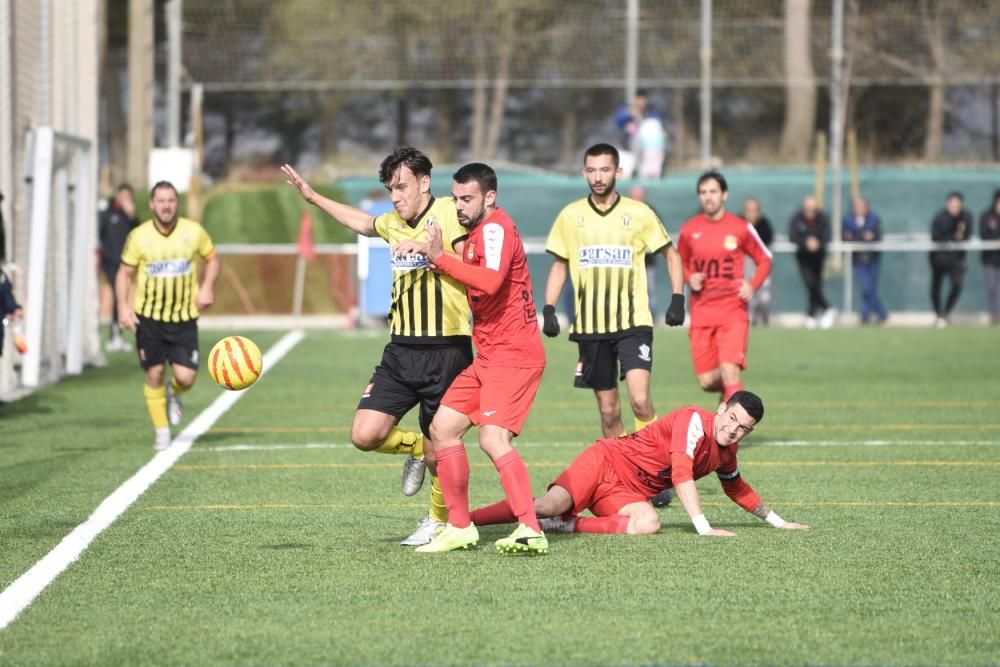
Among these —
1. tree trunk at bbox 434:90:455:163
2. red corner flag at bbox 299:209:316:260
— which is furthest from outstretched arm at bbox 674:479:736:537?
tree trunk at bbox 434:90:455:163

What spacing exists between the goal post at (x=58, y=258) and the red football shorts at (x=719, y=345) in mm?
7547

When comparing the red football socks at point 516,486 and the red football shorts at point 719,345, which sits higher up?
the red football shorts at point 719,345

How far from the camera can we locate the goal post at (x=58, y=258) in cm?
1789

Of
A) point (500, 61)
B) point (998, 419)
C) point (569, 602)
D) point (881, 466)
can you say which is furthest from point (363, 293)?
point (569, 602)

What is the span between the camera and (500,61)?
3362cm

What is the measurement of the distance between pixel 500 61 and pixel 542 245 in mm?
4897

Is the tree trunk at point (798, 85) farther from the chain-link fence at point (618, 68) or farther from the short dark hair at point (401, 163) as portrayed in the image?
the short dark hair at point (401, 163)

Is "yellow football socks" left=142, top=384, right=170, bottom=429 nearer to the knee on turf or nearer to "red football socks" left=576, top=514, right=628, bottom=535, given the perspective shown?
"red football socks" left=576, top=514, right=628, bottom=535

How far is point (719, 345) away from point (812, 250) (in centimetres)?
1532

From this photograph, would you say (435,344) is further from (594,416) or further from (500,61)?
(500,61)

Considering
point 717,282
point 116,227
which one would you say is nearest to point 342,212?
point 717,282

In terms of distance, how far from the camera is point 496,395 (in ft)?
29.1

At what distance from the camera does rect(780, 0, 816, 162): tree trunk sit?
32.1 meters

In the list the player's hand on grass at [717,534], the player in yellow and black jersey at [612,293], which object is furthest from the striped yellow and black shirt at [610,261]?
the player's hand on grass at [717,534]
